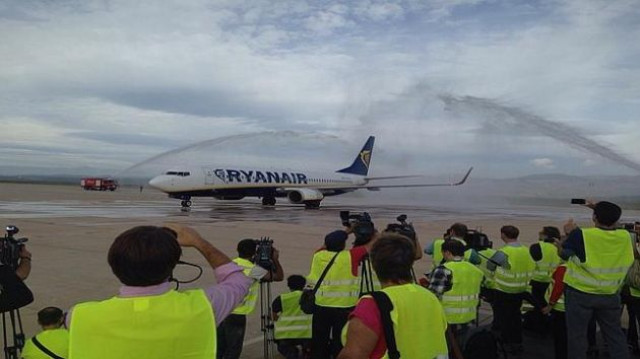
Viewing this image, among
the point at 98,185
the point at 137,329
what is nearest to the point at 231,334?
the point at 137,329

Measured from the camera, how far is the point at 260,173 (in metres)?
40.8

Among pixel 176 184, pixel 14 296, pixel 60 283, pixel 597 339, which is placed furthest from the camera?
pixel 176 184

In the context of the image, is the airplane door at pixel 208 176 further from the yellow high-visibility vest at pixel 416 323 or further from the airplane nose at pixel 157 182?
the yellow high-visibility vest at pixel 416 323

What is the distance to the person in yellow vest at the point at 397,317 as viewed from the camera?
290 centimetres

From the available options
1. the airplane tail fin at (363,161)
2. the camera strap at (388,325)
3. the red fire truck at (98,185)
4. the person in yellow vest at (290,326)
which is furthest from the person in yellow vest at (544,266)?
the red fire truck at (98,185)

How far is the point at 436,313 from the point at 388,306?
38 cm

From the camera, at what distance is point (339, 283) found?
17.6 ft

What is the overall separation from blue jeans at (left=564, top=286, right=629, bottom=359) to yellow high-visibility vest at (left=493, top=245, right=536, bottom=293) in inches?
37.9

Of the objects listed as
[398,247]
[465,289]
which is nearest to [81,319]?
[398,247]

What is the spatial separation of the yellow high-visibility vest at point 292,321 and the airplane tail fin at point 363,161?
4820 cm

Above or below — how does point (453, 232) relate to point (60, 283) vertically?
above

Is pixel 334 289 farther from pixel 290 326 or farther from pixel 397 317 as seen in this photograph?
pixel 397 317

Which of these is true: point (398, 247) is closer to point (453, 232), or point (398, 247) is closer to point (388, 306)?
point (388, 306)

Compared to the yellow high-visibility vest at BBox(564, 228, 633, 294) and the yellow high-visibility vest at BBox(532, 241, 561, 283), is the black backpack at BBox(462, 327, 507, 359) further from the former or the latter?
the yellow high-visibility vest at BBox(532, 241, 561, 283)
